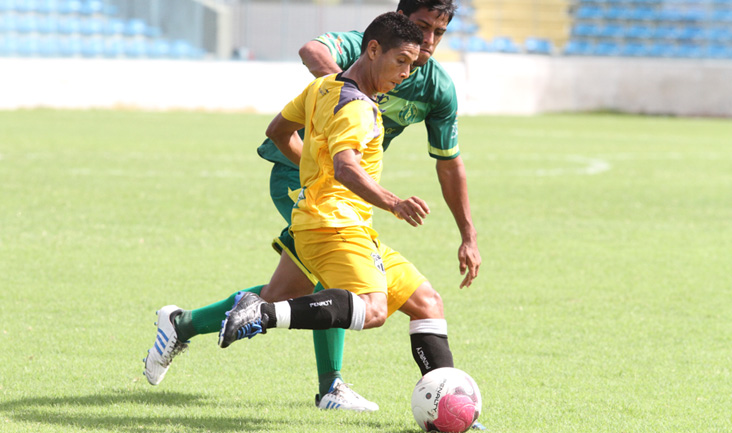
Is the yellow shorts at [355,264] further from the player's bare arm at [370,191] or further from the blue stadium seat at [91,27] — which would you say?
the blue stadium seat at [91,27]

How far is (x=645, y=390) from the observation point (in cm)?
438

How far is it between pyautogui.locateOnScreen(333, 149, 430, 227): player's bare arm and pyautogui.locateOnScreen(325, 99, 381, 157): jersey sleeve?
0.11 ft

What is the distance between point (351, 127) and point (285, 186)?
118 cm

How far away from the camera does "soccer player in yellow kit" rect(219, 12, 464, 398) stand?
11.2 feet

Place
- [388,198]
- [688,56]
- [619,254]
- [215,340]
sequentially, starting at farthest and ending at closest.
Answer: [688,56]
[619,254]
[215,340]
[388,198]

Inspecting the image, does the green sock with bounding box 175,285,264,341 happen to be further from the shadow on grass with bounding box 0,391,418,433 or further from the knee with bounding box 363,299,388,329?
the knee with bounding box 363,299,388,329

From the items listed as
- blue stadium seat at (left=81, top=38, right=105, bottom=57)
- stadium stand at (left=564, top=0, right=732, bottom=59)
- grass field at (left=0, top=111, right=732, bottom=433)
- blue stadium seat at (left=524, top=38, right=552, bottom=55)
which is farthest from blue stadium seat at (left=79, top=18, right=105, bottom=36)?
stadium stand at (left=564, top=0, right=732, bottom=59)

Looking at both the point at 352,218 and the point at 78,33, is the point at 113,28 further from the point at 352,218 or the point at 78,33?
the point at 352,218

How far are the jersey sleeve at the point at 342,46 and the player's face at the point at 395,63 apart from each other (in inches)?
31.0

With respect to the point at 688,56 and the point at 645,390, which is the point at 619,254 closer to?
the point at 645,390

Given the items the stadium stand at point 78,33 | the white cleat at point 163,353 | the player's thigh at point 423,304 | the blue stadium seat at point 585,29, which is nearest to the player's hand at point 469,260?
the player's thigh at point 423,304

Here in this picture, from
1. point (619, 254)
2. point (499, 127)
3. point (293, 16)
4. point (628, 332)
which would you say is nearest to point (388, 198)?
point (628, 332)

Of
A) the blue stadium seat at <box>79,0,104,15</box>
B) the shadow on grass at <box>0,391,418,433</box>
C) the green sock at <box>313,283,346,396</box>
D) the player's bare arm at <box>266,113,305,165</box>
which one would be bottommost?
the blue stadium seat at <box>79,0,104,15</box>

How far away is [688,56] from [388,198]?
1363 inches
